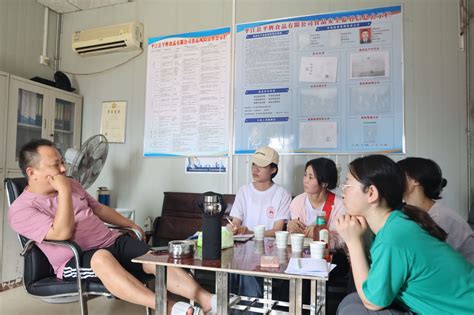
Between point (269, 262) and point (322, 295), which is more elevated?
point (269, 262)

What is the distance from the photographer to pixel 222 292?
1.36m

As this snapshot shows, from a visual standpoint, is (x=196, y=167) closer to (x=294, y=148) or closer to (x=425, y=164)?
(x=294, y=148)

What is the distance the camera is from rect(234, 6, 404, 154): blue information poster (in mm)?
2750

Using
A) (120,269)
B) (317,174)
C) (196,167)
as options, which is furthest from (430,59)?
(120,269)

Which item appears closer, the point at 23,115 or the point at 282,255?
the point at 282,255

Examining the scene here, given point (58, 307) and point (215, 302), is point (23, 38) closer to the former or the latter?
point (58, 307)

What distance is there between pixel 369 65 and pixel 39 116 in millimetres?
2993

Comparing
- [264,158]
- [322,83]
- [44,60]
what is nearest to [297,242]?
[264,158]

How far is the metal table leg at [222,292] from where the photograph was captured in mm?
1341

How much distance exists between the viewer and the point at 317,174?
2137 mm

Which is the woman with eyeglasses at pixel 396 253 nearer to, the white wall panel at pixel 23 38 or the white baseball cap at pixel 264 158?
the white baseball cap at pixel 264 158

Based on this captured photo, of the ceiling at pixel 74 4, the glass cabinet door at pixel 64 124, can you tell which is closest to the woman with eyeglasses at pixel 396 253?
the glass cabinet door at pixel 64 124

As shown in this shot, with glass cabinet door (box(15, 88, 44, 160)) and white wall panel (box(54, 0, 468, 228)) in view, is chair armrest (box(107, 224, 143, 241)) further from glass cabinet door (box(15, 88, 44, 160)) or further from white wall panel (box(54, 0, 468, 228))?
glass cabinet door (box(15, 88, 44, 160))

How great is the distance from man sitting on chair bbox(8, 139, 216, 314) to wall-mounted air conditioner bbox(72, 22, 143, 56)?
190cm
